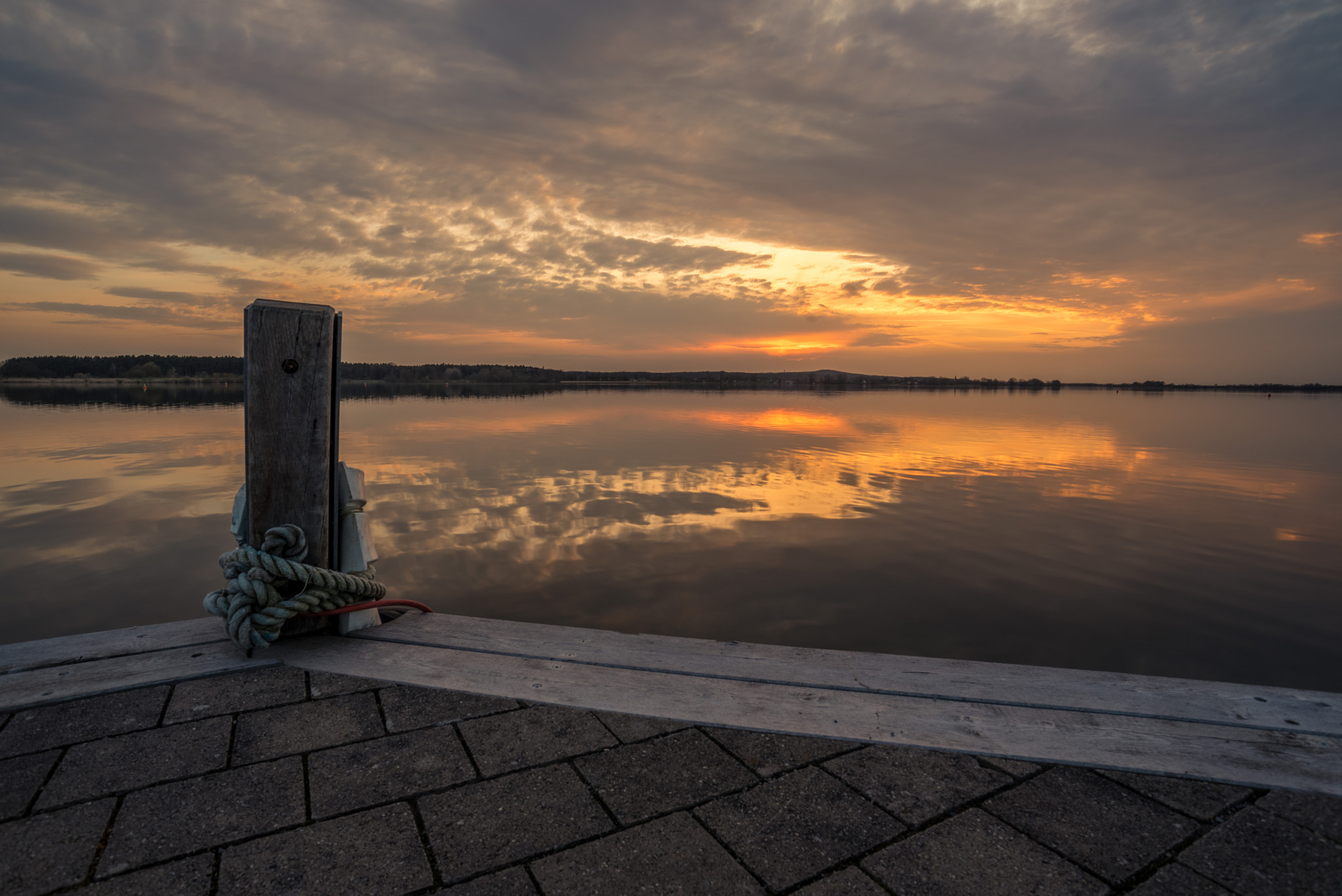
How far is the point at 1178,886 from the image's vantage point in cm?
168

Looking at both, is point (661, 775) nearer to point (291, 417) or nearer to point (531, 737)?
point (531, 737)

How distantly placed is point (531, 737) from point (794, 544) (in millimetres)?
5821

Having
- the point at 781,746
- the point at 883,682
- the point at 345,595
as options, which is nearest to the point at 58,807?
the point at 345,595

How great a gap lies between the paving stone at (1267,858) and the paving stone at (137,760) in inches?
122

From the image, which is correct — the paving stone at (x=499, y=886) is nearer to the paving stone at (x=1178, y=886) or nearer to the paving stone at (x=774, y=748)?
the paving stone at (x=774, y=748)

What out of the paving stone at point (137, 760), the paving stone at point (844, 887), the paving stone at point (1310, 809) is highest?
the paving stone at point (1310, 809)

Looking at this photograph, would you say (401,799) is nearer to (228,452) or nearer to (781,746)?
(781,746)

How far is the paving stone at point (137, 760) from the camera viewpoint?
1.98 metres

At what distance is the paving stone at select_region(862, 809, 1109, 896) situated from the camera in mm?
1671

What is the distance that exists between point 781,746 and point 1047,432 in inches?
1042

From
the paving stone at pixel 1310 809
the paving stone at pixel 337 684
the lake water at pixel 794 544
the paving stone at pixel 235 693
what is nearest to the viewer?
the paving stone at pixel 1310 809

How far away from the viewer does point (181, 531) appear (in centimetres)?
822

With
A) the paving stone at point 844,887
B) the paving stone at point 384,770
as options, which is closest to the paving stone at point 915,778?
the paving stone at point 844,887

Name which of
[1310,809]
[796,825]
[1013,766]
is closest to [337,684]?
[796,825]
